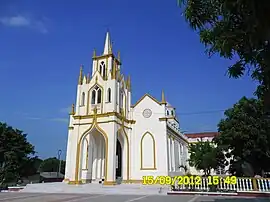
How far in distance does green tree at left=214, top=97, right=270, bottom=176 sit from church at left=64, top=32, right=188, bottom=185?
6245mm

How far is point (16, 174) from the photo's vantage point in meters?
25.3

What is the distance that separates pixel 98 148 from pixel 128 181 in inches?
193

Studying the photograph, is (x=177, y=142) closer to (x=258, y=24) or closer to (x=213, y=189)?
(x=213, y=189)

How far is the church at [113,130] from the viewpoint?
71.7ft

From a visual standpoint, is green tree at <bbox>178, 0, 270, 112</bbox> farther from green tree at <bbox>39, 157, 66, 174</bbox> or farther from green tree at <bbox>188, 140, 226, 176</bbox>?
green tree at <bbox>39, 157, 66, 174</bbox>

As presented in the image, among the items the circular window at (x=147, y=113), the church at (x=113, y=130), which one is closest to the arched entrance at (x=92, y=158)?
the church at (x=113, y=130)

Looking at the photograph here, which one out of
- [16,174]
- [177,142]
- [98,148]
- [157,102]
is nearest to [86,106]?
[98,148]

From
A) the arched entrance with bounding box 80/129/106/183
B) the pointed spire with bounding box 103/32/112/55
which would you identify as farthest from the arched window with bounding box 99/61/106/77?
the arched entrance with bounding box 80/129/106/183

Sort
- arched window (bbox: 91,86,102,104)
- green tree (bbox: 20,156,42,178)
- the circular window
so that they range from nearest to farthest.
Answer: arched window (bbox: 91,86,102,104)
the circular window
green tree (bbox: 20,156,42,178)

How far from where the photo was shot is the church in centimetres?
2186

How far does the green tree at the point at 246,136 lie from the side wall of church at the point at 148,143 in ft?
19.5

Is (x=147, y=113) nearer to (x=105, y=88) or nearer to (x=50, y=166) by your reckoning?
(x=105, y=88)

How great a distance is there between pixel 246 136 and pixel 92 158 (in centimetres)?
1459

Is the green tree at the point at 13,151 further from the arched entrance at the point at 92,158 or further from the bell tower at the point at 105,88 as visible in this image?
the bell tower at the point at 105,88
